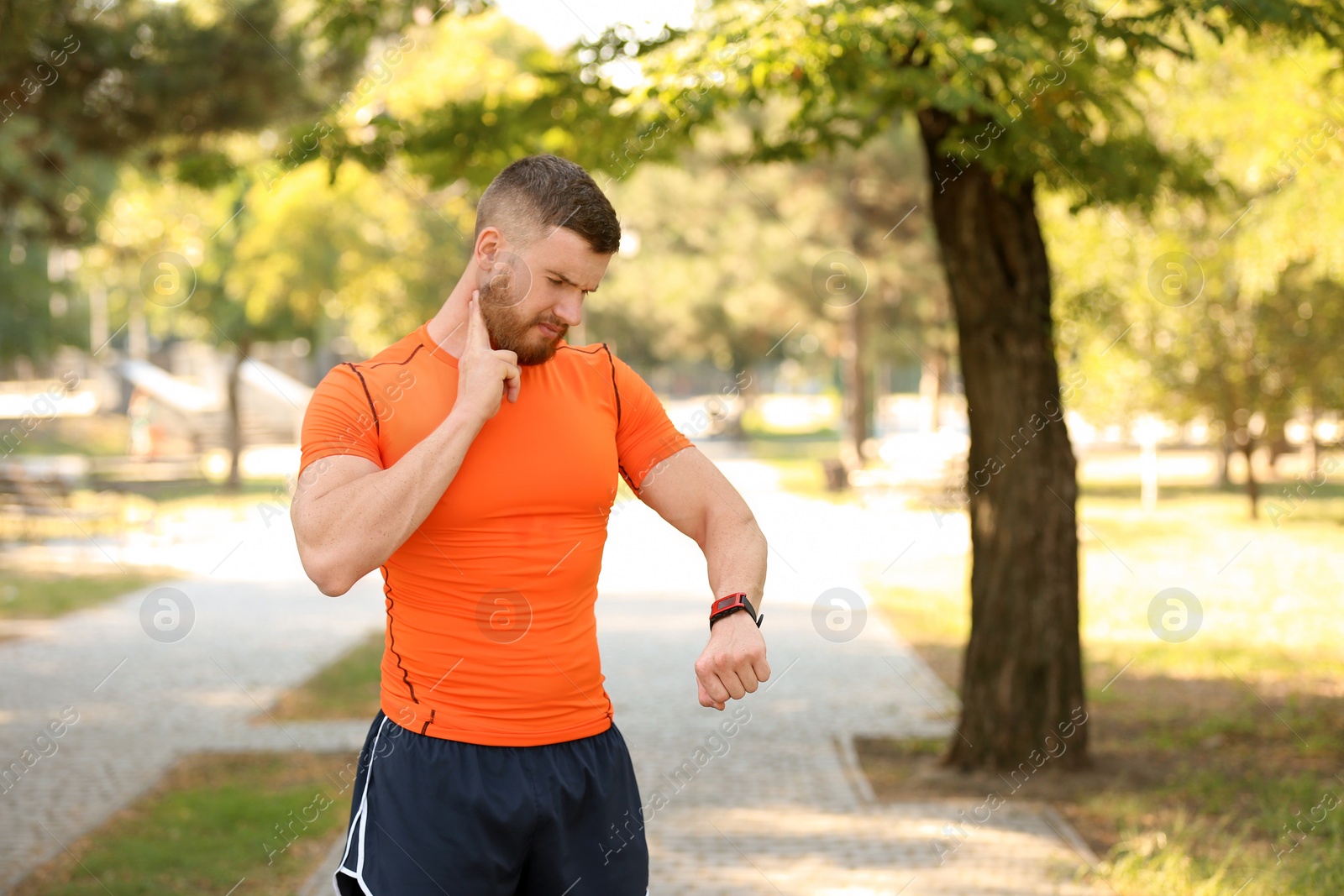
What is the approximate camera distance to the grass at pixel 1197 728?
5.60 meters

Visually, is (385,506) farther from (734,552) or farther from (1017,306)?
(1017,306)

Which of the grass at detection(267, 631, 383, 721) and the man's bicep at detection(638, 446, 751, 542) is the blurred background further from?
the man's bicep at detection(638, 446, 751, 542)

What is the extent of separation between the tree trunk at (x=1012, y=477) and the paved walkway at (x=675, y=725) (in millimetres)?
685

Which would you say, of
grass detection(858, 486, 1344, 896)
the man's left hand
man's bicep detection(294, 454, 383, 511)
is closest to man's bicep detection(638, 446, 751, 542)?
the man's left hand

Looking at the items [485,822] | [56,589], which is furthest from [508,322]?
[56,589]

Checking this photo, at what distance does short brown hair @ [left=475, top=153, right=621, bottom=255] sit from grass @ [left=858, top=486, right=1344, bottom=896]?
413cm

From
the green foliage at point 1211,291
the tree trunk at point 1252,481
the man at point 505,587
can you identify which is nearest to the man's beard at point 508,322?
the man at point 505,587

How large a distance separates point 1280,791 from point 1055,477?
1894 millimetres

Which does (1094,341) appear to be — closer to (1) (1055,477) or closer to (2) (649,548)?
(2) (649,548)

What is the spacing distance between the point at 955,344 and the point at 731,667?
13.4m

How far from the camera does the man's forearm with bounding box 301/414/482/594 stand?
2.12 metres

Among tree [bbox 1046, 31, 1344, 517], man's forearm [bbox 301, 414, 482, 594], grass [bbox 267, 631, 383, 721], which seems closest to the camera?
man's forearm [bbox 301, 414, 482, 594]

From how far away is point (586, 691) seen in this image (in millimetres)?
2432

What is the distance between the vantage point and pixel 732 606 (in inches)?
91.2
